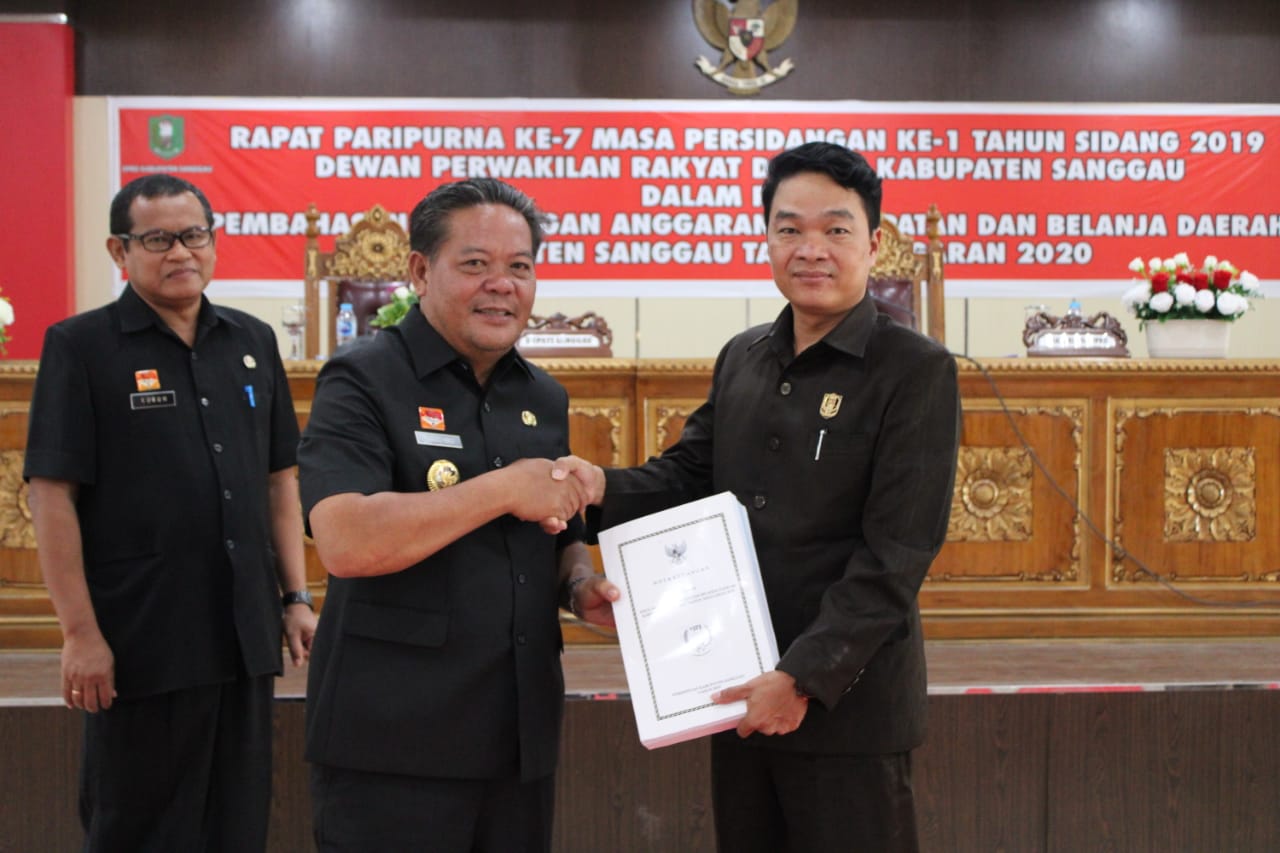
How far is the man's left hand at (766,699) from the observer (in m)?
1.41

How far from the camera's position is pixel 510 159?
6.74 m

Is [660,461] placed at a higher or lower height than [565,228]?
lower

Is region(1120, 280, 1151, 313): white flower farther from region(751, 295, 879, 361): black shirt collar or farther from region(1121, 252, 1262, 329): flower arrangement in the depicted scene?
region(751, 295, 879, 361): black shirt collar

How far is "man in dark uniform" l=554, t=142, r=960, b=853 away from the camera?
145cm

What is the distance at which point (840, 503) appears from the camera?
1.51m

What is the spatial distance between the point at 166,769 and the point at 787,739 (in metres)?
1.07

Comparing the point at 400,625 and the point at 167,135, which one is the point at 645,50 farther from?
the point at 400,625

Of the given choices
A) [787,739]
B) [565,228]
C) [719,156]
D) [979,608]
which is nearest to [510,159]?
[565,228]

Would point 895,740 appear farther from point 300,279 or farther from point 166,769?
point 300,279

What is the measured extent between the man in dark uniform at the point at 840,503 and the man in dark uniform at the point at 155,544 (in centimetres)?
77

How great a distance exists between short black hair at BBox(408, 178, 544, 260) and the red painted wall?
5.94 metres

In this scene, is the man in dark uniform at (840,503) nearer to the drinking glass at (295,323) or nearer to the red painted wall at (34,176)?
the drinking glass at (295,323)

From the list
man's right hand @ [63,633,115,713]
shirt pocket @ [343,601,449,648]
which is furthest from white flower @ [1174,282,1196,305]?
man's right hand @ [63,633,115,713]

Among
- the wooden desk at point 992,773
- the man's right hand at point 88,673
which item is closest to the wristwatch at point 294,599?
the man's right hand at point 88,673
